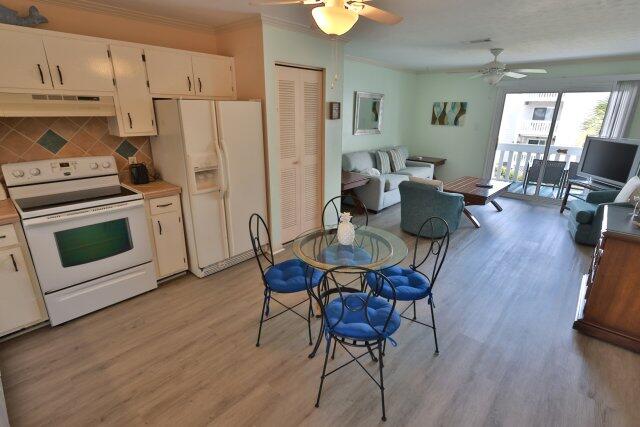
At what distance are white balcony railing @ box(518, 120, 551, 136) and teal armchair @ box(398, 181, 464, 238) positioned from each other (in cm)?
337

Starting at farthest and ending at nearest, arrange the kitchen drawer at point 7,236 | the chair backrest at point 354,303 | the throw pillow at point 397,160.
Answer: the throw pillow at point 397,160, the kitchen drawer at point 7,236, the chair backrest at point 354,303

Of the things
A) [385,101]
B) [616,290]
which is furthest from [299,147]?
[385,101]

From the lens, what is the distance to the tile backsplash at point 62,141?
8.23 feet

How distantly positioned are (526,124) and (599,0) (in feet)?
14.1

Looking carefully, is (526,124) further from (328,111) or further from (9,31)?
(9,31)

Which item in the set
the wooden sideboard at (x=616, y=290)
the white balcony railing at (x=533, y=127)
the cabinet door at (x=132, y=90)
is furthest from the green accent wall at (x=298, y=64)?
the white balcony railing at (x=533, y=127)

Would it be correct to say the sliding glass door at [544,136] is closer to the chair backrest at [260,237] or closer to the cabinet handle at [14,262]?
the chair backrest at [260,237]

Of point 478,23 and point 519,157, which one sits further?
point 519,157

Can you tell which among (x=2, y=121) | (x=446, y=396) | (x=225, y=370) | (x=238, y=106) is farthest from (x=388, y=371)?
(x=2, y=121)

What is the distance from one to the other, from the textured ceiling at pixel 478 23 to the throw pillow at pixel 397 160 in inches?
76.5

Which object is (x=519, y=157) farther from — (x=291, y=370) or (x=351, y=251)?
(x=291, y=370)

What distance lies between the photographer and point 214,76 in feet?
10.6

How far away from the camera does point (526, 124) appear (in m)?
6.28

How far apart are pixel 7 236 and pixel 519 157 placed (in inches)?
292
